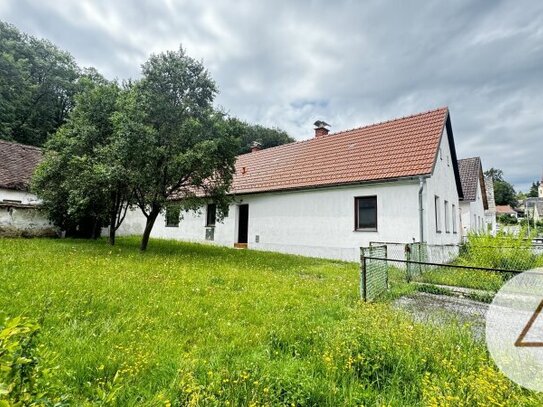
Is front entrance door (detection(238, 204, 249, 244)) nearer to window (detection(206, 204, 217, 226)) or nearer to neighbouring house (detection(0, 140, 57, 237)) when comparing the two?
window (detection(206, 204, 217, 226))

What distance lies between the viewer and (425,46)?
9.45m

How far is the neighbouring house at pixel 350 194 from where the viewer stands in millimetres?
11742

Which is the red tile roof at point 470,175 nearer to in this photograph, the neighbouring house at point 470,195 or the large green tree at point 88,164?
the neighbouring house at point 470,195

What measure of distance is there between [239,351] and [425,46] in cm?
1021

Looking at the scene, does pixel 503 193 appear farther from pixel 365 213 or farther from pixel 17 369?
pixel 17 369

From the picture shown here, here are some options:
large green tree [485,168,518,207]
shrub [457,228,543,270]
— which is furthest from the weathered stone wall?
large green tree [485,168,518,207]

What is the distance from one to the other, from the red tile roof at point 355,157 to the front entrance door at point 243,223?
1111mm

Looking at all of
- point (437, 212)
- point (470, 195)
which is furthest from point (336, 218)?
point (470, 195)

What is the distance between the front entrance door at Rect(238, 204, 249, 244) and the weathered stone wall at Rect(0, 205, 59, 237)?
9327mm

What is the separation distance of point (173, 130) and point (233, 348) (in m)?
8.76

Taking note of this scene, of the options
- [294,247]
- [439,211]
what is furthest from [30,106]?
[439,211]

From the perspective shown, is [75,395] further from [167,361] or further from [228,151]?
[228,151]

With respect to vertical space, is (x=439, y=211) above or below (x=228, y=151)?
below

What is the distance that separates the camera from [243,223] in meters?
17.5
